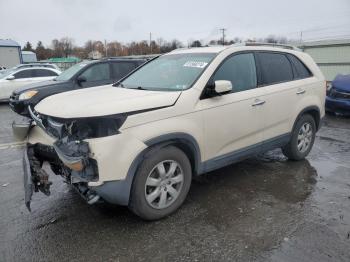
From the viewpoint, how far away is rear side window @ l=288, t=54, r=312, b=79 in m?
5.43

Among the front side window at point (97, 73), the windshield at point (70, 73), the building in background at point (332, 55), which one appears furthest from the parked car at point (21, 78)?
the building in background at point (332, 55)

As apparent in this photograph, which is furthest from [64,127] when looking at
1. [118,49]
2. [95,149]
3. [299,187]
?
[118,49]

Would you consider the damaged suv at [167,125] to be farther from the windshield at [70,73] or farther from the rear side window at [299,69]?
the windshield at [70,73]

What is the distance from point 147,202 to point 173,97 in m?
1.13

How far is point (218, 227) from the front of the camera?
3578 millimetres

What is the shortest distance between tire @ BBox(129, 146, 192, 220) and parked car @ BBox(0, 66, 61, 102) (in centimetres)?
1253

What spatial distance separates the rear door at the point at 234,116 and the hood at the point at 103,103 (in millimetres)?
549

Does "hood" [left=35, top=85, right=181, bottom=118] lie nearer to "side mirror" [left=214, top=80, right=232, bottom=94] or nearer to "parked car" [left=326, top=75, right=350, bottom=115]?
"side mirror" [left=214, top=80, right=232, bottom=94]

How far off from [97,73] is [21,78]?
6.28 m

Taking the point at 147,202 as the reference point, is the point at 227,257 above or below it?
below

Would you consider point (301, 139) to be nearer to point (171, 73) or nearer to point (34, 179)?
point (171, 73)

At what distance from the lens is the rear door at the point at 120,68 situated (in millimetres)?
10461

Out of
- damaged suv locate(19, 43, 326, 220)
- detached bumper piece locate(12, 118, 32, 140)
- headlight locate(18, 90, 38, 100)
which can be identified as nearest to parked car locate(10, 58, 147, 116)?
headlight locate(18, 90, 38, 100)

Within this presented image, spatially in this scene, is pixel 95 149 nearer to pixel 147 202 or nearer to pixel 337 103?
pixel 147 202
